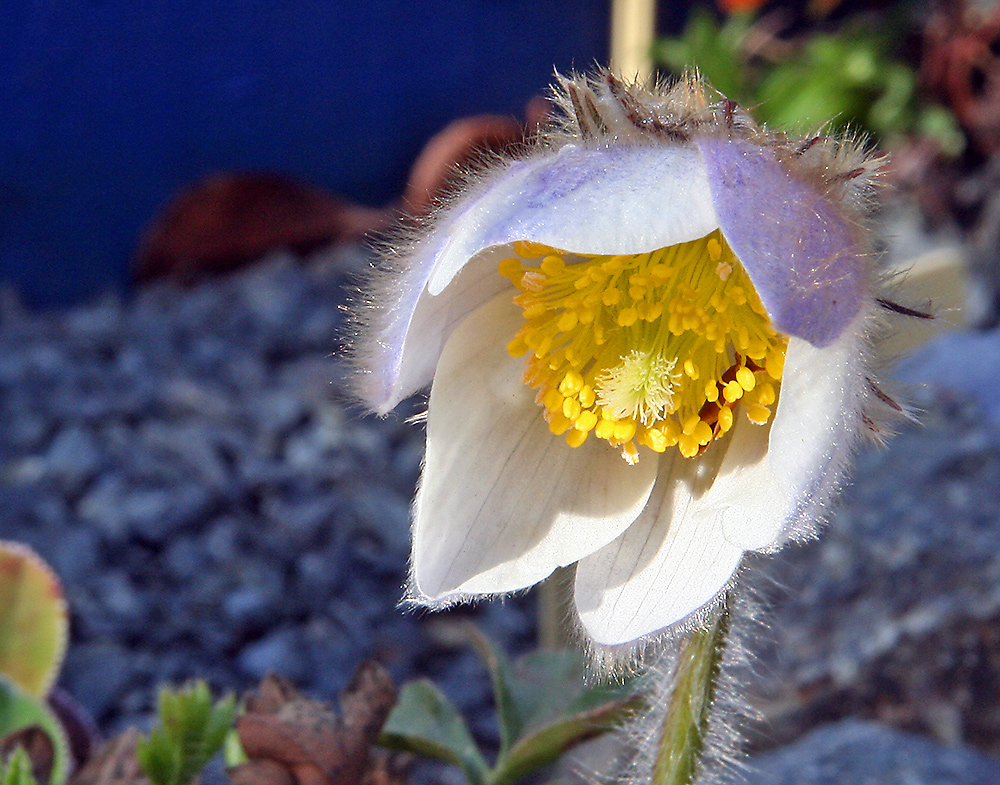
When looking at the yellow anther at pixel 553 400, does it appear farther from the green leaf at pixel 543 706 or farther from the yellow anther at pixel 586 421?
the green leaf at pixel 543 706

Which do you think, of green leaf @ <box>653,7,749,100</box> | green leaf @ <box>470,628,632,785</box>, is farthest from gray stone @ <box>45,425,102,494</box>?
green leaf @ <box>653,7,749,100</box>

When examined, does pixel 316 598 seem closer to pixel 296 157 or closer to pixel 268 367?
pixel 268 367

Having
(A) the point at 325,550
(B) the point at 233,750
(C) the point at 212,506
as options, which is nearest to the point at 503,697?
(B) the point at 233,750

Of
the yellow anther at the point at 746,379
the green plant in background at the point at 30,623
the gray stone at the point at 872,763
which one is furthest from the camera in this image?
the gray stone at the point at 872,763

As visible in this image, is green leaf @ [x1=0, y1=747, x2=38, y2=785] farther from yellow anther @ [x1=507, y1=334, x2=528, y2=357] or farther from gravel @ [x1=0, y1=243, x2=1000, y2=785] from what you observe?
gravel @ [x1=0, y1=243, x2=1000, y2=785]

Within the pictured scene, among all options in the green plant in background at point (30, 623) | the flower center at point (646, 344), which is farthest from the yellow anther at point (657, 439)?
the green plant in background at point (30, 623)

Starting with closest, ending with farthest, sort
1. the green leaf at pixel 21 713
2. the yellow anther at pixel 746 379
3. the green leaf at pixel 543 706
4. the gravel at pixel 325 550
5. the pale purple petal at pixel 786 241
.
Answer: the pale purple petal at pixel 786 241 < the yellow anther at pixel 746 379 < the green leaf at pixel 543 706 < the green leaf at pixel 21 713 < the gravel at pixel 325 550
